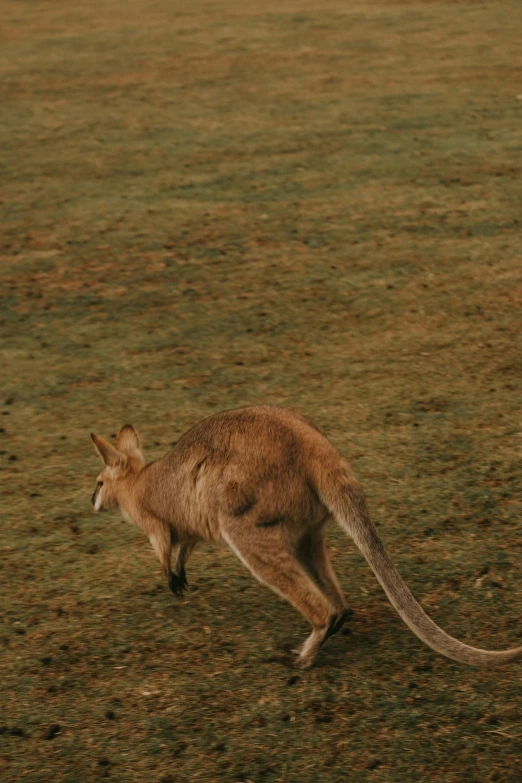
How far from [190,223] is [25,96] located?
10.1ft

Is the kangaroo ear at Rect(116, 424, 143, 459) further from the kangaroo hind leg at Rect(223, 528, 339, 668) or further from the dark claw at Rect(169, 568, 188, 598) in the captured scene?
the kangaroo hind leg at Rect(223, 528, 339, 668)

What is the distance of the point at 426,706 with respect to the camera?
9.39 feet

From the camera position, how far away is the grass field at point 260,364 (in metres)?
2.86

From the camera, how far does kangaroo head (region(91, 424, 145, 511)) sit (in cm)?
347

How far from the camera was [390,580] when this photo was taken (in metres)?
2.83

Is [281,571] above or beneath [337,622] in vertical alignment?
above

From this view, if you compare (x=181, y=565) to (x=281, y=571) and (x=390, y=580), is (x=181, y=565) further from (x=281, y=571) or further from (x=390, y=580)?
(x=390, y=580)

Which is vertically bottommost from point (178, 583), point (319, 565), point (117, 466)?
point (178, 583)

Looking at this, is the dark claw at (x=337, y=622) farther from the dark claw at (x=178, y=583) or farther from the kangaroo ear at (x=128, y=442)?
the kangaroo ear at (x=128, y=442)

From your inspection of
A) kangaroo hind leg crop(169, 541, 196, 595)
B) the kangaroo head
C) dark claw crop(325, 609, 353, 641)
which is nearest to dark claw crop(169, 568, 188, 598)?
kangaroo hind leg crop(169, 541, 196, 595)

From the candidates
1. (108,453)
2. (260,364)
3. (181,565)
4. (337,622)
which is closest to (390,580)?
(337,622)

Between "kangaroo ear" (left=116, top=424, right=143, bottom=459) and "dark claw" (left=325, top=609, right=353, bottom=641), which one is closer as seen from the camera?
"dark claw" (left=325, top=609, right=353, bottom=641)

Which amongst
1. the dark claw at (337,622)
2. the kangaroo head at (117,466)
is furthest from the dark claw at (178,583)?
the dark claw at (337,622)

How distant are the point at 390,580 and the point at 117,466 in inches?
38.5
